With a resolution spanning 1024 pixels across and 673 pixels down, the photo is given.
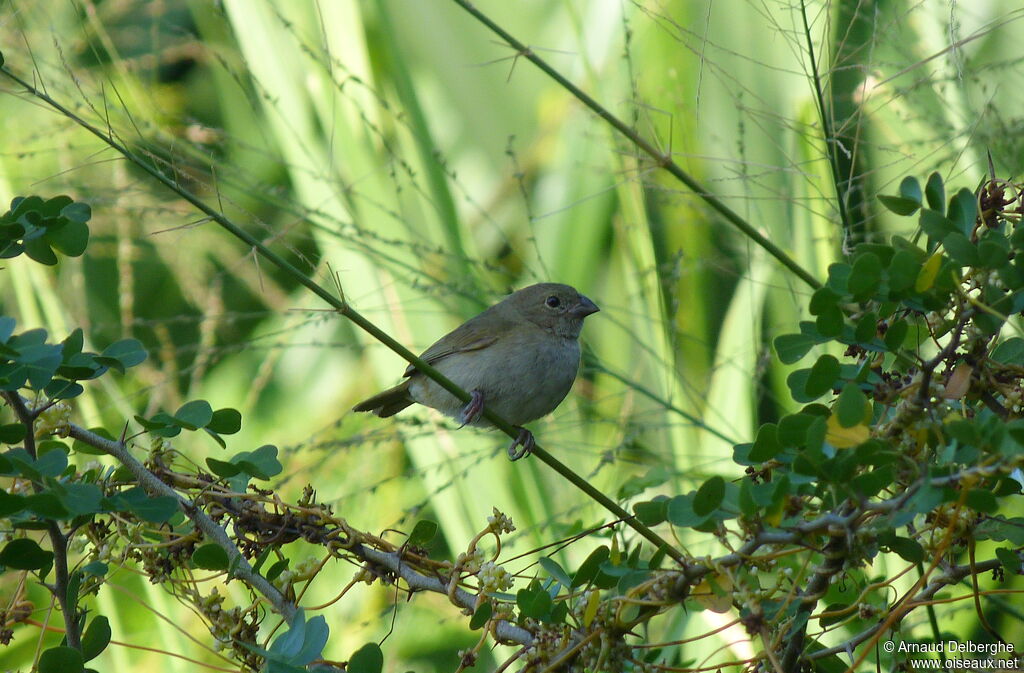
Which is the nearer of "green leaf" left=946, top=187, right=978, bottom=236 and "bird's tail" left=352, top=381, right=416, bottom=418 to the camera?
"green leaf" left=946, top=187, right=978, bottom=236

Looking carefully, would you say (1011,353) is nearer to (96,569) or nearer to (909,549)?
(909,549)

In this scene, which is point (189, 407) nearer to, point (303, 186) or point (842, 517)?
point (842, 517)

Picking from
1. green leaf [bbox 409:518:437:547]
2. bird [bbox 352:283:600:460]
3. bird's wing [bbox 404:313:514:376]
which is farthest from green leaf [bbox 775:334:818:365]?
bird's wing [bbox 404:313:514:376]

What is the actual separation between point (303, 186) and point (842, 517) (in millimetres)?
3141

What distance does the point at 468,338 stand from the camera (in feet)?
12.8

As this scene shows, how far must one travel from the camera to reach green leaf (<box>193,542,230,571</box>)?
1500 mm

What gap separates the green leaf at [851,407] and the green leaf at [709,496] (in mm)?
176

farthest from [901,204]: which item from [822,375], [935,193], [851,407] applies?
[851,407]

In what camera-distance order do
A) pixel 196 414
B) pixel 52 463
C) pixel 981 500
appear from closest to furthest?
pixel 981 500
pixel 52 463
pixel 196 414

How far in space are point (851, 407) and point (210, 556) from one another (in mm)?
965

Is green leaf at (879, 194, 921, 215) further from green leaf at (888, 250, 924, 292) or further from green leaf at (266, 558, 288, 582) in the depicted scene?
green leaf at (266, 558, 288, 582)

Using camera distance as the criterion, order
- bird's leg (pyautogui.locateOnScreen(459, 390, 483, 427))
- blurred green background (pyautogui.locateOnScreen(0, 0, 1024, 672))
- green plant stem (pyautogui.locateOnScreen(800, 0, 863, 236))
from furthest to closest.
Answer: bird's leg (pyautogui.locateOnScreen(459, 390, 483, 427)) → blurred green background (pyautogui.locateOnScreen(0, 0, 1024, 672)) → green plant stem (pyautogui.locateOnScreen(800, 0, 863, 236))

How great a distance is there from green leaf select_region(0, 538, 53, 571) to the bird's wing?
2360mm

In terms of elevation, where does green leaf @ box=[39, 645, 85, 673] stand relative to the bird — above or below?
below
